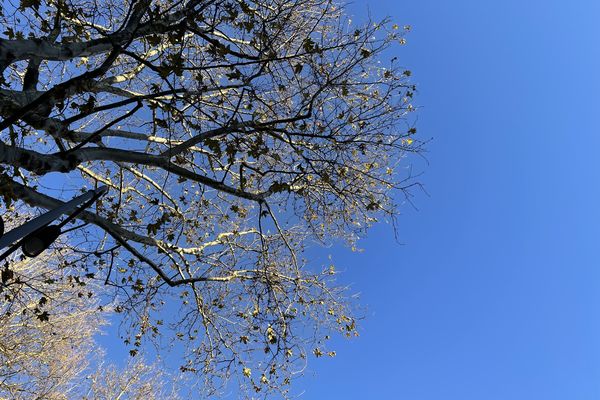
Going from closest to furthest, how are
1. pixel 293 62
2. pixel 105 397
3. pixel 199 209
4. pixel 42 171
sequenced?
1. pixel 42 171
2. pixel 293 62
3. pixel 199 209
4. pixel 105 397

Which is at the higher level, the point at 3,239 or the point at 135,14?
the point at 135,14

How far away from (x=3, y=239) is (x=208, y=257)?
598cm

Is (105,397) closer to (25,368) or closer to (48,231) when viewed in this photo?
(25,368)

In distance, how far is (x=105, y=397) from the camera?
665 inches

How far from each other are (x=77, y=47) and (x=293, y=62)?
360 centimetres

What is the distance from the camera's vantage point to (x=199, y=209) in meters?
9.25

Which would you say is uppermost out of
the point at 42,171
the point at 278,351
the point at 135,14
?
the point at 135,14

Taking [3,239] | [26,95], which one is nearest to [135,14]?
[26,95]

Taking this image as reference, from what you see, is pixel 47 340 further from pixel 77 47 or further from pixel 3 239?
pixel 3 239

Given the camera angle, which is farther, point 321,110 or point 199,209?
point 199,209

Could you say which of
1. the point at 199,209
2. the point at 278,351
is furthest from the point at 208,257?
the point at 278,351

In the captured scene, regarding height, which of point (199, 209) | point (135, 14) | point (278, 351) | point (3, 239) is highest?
point (199, 209)

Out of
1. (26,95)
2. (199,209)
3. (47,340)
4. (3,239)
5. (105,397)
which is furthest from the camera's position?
(105,397)

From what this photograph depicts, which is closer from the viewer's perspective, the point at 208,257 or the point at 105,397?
the point at 208,257
